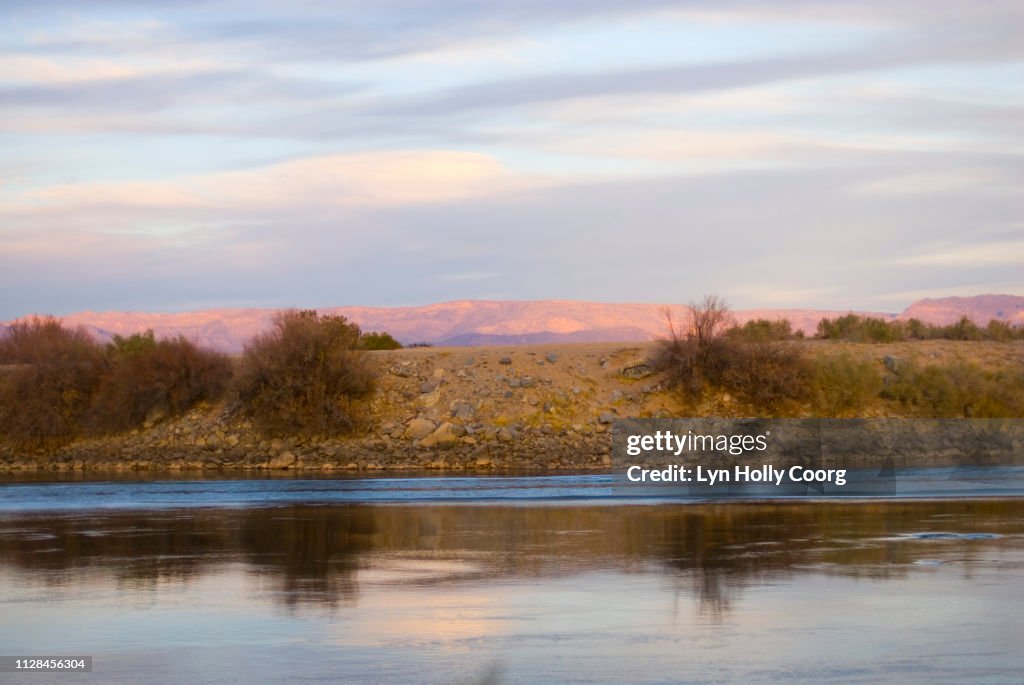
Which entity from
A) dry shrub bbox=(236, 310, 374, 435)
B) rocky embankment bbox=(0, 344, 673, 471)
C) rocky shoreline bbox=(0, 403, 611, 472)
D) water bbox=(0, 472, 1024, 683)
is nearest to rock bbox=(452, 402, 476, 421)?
rocky embankment bbox=(0, 344, 673, 471)

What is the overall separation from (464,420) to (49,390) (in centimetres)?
1796

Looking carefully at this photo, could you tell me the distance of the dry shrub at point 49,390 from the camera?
2130 inches

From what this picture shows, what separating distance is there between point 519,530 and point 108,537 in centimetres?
699

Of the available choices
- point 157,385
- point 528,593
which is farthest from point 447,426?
point 528,593

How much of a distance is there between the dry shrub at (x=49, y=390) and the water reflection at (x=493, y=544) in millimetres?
26858

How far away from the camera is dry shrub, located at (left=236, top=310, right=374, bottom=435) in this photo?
49719 mm

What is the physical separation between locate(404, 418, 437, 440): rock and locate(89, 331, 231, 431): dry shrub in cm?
965

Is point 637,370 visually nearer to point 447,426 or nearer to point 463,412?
point 463,412

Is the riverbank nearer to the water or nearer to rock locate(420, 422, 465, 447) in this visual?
rock locate(420, 422, 465, 447)

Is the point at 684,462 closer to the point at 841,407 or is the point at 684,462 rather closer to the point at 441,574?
the point at 841,407

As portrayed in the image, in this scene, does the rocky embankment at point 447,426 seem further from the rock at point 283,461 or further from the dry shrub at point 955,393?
the dry shrub at point 955,393

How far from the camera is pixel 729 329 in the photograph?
5416cm

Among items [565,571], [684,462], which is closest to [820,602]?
[565,571]

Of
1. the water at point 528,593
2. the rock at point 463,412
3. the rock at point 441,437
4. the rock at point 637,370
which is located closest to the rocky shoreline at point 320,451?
the rock at point 441,437
